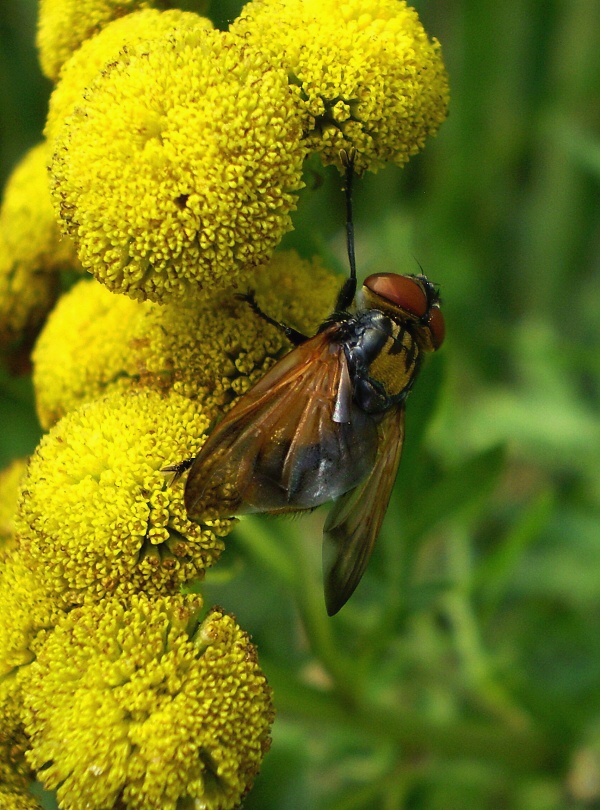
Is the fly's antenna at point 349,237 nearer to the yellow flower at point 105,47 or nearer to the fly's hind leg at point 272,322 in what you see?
the fly's hind leg at point 272,322

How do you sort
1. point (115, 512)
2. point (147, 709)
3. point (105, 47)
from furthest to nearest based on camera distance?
1. point (105, 47)
2. point (115, 512)
3. point (147, 709)

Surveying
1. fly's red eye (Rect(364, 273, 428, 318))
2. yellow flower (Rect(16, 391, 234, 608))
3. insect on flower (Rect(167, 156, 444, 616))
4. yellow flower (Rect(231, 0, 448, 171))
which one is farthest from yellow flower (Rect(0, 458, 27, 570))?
yellow flower (Rect(231, 0, 448, 171))

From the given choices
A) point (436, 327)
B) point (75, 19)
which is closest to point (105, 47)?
point (75, 19)

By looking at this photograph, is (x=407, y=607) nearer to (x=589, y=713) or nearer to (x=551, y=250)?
(x=589, y=713)

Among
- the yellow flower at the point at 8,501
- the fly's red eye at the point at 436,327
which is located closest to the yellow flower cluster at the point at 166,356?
the yellow flower at the point at 8,501

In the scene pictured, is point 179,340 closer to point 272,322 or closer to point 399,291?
point 272,322

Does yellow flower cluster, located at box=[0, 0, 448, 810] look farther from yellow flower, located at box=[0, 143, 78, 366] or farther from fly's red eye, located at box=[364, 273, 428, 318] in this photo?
yellow flower, located at box=[0, 143, 78, 366]
